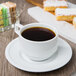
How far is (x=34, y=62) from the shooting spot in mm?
476

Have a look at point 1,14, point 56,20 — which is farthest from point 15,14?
point 56,20

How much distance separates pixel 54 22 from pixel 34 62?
355 mm

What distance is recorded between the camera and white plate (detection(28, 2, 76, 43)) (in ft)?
2.26

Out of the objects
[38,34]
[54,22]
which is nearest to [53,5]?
[54,22]

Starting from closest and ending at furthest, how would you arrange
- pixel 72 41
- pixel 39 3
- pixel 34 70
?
pixel 34 70
pixel 72 41
pixel 39 3

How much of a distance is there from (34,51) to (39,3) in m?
0.55

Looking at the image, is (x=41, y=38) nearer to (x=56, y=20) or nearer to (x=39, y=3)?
(x=56, y=20)

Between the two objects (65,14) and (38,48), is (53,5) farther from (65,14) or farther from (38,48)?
(38,48)

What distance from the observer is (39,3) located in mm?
957

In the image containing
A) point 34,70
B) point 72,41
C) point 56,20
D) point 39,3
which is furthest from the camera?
point 39,3

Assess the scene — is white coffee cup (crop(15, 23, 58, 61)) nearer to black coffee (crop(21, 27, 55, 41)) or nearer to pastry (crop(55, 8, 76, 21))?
black coffee (crop(21, 27, 55, 41))

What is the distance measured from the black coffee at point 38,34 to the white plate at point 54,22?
0.17 meters

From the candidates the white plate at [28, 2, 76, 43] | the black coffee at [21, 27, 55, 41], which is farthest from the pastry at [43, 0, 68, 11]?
the black coffee at [21, 27, 55, 41]

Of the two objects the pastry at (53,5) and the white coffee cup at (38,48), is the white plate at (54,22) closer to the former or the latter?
the pastry at (53,5)
